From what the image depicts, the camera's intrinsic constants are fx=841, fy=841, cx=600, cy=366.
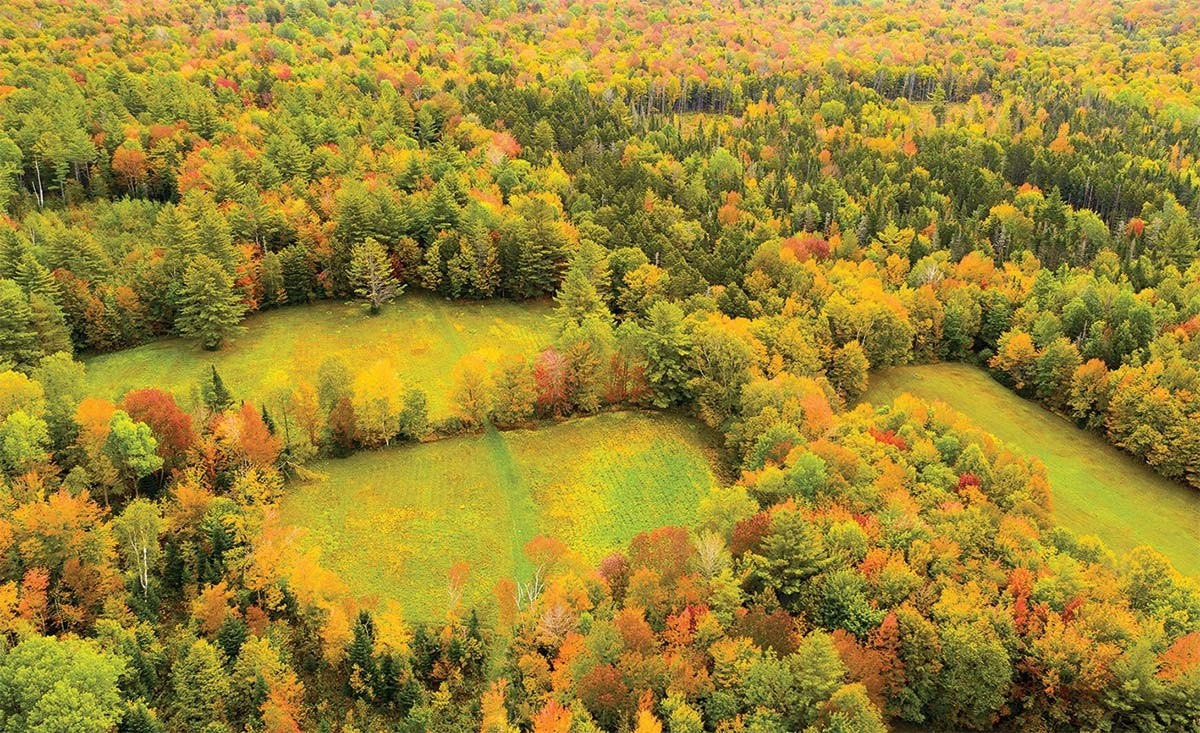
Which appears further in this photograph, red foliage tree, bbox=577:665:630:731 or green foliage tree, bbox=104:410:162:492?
green foliage tree, bbox=104:410:162:492

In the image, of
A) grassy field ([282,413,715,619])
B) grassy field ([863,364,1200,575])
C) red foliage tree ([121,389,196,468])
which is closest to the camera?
grassy field ([282,413,715,619])

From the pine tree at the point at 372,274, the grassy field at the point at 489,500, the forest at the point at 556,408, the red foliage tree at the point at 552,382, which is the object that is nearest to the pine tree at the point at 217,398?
the forest at the point at 556,408

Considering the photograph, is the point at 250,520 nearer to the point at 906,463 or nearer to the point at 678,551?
the point at 678,551

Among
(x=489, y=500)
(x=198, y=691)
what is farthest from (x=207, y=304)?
(x=198, y=691)

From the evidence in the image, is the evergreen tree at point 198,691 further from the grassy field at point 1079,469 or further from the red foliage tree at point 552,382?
the grassy field at point 1079,469

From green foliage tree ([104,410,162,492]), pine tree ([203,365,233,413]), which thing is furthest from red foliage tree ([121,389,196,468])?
pine tree ([203,365,233,413])

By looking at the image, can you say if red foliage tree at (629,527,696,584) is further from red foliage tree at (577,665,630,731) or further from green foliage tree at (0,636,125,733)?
green foliage tree at (0,636,125,733)

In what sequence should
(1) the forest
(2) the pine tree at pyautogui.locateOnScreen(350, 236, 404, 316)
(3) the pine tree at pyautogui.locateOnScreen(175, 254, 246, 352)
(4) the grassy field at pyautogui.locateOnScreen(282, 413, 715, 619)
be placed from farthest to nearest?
(2) the pine tree at pyautogui.locateOnScreen(350, 236, 404, 316), (3) the pine tree at pyautogui.locateOnScreen(175, 254, 246, 352), (4) the grassy field at pyautogui.locateOnScreen(282, 413, 715, 619), (1) the forest
